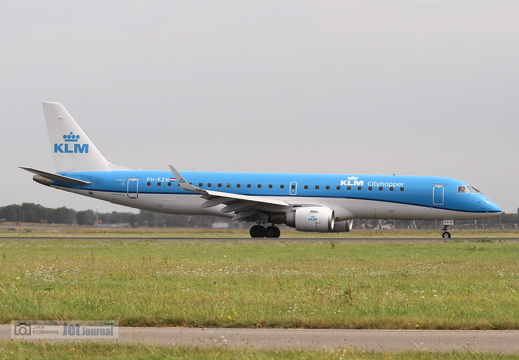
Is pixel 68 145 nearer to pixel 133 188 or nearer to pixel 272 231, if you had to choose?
pixel 133 188

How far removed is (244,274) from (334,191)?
21.9 meters

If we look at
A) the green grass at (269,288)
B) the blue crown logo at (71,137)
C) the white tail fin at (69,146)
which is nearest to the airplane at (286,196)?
the white tail fin at (69,146)

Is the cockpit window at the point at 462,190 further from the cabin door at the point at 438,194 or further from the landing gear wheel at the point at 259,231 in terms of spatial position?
the landing gear wheel at the point at 259,231

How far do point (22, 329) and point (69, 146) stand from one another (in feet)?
113

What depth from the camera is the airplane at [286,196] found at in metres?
39.7

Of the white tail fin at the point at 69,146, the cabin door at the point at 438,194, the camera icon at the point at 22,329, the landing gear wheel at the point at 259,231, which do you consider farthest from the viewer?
the white tail fin at the point at 69,146

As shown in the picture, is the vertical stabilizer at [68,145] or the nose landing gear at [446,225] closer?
the nose landing gear at [446,225]

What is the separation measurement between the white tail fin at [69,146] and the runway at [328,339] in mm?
33026

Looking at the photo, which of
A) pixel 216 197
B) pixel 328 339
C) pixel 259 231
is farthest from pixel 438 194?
pixel 328 339

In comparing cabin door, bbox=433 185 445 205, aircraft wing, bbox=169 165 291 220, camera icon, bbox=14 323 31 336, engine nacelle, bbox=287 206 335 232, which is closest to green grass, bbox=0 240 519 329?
camera icon, bbox=14 323 31 336

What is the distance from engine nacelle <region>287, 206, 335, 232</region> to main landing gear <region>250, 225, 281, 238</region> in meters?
2.33

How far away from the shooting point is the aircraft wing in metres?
38.3

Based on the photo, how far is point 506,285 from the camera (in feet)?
54.6

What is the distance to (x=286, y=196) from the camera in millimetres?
40594
